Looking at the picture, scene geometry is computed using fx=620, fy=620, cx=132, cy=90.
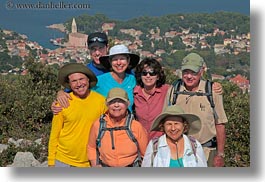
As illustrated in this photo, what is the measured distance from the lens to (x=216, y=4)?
623cm

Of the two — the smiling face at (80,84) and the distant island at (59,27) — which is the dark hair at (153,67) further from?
the distant island at (59,27)

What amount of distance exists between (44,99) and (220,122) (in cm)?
347

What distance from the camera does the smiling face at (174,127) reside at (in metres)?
4.77

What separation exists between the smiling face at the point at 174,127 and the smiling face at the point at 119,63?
2.03ft

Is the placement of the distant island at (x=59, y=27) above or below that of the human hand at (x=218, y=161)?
above

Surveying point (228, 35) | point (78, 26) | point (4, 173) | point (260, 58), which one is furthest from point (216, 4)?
point (4, 173)

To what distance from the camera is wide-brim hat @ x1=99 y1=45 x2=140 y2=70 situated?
5.10 meters

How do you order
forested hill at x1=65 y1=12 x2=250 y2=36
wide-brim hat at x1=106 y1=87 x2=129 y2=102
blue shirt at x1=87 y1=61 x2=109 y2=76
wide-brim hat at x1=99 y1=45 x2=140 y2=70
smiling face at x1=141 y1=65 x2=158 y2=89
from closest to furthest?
wide-brim hat at x1=106 y1=87 x2=129 y2=102
smiling face at x1=141 y1=65 x2=158 y2=89
wide-brim hat at x1=99 y1=45 x2=140 y2=70
blue shirt at x1=87 y1=61 x2=109 y2=76
forested hill at x1=65 y1=12 x2=250 y2=36

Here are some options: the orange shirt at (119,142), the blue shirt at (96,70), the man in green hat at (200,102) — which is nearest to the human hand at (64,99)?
the orange shirt at (119,142)

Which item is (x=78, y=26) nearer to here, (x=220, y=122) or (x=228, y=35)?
(x=228, y=35)

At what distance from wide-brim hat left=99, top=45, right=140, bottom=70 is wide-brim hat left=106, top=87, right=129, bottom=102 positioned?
0.39 metres

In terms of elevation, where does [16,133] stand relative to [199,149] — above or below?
above

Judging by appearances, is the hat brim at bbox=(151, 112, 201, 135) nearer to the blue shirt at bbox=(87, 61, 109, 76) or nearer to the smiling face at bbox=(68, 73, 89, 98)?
the smiling face at bbox=(68, 73, 89, 98)

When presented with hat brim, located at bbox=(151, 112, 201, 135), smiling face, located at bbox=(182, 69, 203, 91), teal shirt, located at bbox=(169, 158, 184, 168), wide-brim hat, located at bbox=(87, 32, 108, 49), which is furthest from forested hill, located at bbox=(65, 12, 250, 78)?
teal shirt, located at bbox=(169, 158, 184, 168)
